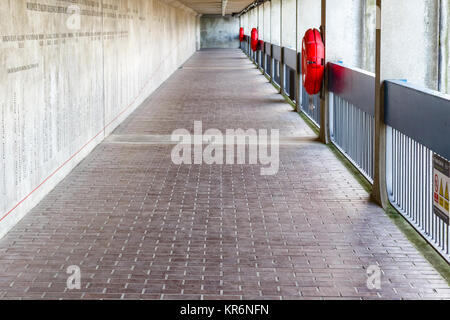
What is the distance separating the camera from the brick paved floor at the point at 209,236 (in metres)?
3.90

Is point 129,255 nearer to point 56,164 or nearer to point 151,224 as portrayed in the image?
point 151,224

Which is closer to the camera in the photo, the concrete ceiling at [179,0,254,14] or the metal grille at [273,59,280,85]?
the metal grille at [273,59,280,85]

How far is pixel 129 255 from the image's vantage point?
448 centimetres

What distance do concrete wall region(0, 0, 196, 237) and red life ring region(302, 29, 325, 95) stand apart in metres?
2.83

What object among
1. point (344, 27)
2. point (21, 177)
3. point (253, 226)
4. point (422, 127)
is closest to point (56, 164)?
point (21, 177)

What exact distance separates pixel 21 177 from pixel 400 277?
10.4 feet

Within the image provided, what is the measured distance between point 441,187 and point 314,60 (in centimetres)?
484

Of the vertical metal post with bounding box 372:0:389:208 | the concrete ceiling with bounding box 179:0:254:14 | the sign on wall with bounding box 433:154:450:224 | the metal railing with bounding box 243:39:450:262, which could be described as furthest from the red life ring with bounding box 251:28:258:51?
the sign on wall with bounding box 433:154:450:224

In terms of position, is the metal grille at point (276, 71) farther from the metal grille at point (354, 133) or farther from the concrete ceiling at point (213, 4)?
the metal grille at point (354, 133)

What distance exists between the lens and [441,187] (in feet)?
14.1

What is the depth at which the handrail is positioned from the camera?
4.33 metres

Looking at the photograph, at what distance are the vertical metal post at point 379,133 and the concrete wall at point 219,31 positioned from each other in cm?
4052

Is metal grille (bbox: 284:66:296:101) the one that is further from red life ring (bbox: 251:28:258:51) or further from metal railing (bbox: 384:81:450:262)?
red life ring (bbox: 251:28:258:51)
